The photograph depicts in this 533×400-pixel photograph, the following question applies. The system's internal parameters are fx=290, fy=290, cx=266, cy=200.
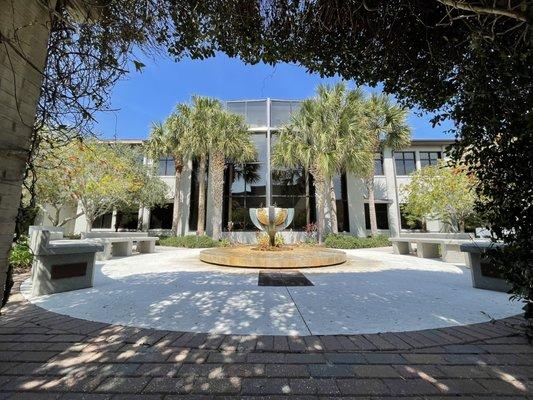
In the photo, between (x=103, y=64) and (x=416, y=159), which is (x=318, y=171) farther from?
(x=103, y=64)

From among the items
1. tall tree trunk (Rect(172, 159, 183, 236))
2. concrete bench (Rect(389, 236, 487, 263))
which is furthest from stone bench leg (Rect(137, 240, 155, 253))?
concrete bench (Rect(389, 236, 487, 263))

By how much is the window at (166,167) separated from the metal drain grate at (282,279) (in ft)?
58.4

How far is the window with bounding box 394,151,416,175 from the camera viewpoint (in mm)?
24312

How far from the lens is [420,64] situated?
324cm

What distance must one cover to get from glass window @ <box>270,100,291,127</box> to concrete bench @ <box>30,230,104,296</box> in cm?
1821

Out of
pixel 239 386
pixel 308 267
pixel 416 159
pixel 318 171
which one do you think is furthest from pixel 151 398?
pixel 416 159

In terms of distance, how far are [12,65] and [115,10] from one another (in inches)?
58.9

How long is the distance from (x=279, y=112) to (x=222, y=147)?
6509 millimetres

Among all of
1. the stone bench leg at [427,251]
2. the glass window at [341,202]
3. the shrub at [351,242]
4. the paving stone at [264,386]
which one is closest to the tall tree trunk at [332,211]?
the shrub at [351,242]

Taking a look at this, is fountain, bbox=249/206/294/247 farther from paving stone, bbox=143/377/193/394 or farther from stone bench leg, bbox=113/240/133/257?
paving stone, bbox=143/377/193/394

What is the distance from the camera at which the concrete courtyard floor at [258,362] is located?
2.29m

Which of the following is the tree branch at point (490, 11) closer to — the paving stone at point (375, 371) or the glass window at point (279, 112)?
the paving stone at point (375, 371)

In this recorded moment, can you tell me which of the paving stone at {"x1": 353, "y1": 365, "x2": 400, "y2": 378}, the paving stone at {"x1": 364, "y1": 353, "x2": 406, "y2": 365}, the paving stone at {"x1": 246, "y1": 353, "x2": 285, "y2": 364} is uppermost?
the paving stone at {"x1": 246, "y1": 353, "x2": 285, "y2": 364}

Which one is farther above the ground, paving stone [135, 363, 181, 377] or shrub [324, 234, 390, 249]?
shrub [324, 234, 390, 249]
